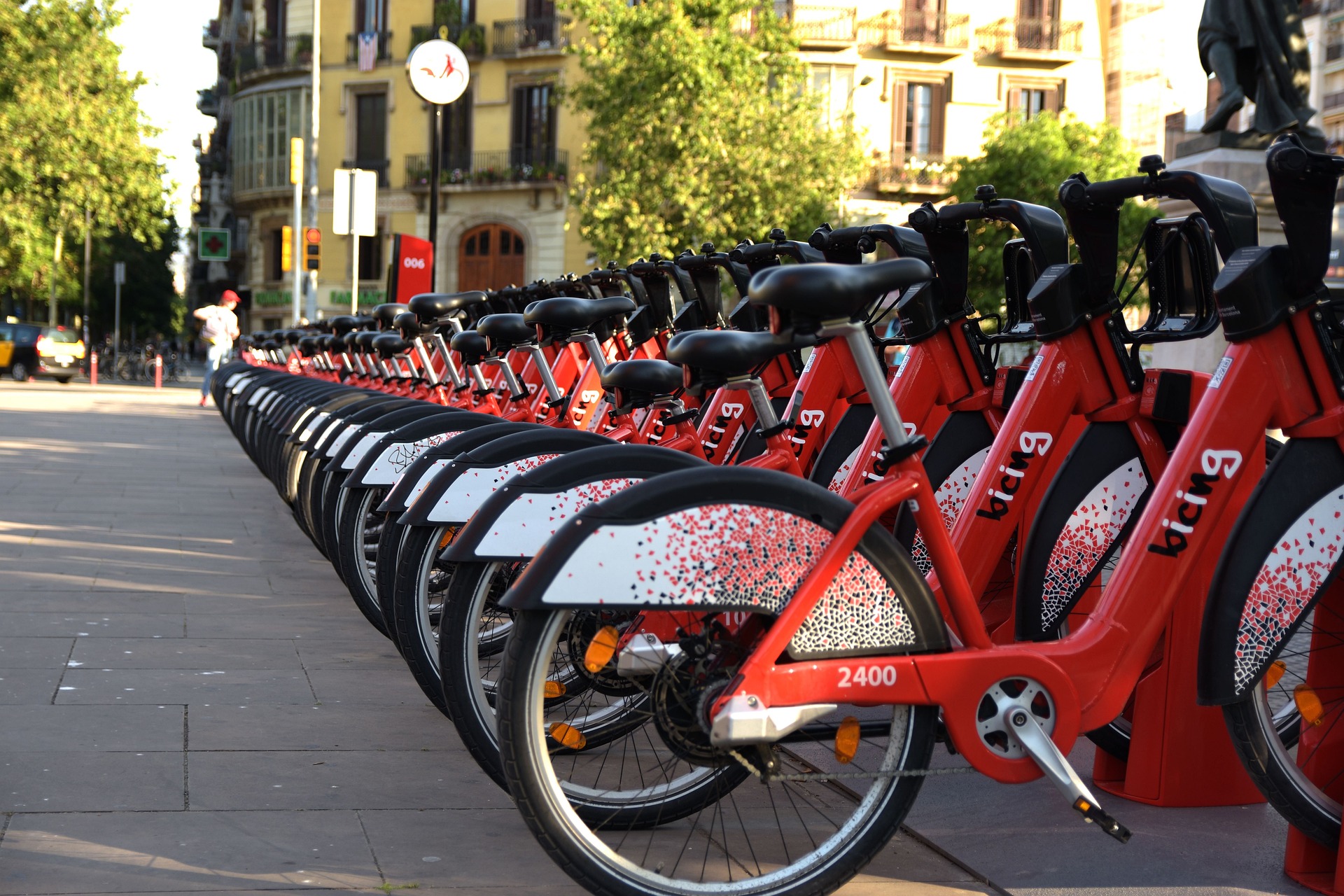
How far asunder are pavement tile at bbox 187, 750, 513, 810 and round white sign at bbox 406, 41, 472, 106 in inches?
490

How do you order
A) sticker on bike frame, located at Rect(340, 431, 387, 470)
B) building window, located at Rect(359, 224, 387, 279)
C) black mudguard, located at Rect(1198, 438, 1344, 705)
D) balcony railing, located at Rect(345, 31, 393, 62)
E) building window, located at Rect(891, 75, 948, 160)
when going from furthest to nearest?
building window, located at Rect(359, 224, 387, 279) → balcony railing, located at Rect(345, 31, 393, 62) → building window, located at Rect(891, 75, 948, 160) → sticker on bike frame, located at Rect(340, 431, 387, 470) → black mudguard, located at Rect(1198, 438, 1344, 705)

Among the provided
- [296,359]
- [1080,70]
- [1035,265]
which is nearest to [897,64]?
[1080,70]

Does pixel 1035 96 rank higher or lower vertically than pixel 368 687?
higher

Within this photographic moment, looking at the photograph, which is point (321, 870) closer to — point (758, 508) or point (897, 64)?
point (758, 508)

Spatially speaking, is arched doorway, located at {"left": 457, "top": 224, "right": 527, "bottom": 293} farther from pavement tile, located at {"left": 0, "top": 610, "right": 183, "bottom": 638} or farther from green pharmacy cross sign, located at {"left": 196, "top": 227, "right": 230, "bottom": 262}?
pavement tile, located at {"left": 0, "top": 610, "right": 183, "bottom": 638}

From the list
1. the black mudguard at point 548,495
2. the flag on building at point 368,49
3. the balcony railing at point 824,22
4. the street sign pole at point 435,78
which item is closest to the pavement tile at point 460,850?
the black mudguard at point 548,495

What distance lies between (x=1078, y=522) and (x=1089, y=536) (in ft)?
0.15

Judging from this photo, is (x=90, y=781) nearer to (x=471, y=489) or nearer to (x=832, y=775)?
(x=471, y=489)

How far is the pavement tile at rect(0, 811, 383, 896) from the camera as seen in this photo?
299 cm

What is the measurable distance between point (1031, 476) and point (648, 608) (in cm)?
128

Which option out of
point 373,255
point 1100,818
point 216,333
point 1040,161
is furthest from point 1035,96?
point 1100,818

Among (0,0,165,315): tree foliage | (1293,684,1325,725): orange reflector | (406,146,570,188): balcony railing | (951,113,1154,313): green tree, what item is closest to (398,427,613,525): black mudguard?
(1293,684,1325,725): orange reflector

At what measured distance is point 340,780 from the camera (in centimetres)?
380

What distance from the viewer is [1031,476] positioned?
354cm
